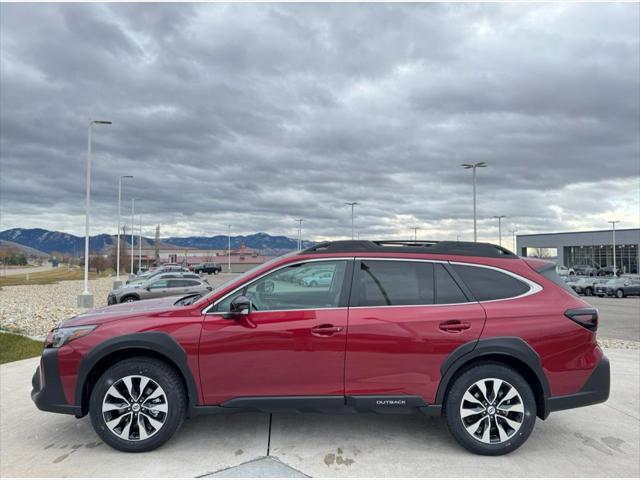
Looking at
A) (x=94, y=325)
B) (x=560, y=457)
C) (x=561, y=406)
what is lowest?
(x=560, y=457)

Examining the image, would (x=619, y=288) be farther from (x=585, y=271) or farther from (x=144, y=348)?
(x=585, y=271)

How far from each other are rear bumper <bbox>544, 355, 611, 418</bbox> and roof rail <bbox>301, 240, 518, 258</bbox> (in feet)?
3.89

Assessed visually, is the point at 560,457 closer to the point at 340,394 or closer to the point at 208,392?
the point at 340,394

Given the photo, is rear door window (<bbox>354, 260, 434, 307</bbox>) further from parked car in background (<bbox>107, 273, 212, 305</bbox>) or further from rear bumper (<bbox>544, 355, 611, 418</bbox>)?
parked car in background (<bbox>107, 273, 212, 305</bbox>)

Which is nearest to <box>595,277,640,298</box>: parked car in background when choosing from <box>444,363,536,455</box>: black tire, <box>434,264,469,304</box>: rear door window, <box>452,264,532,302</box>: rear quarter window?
<box>452,264,532,302</box>: rear quarter window

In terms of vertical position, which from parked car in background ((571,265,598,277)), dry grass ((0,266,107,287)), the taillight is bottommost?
dry grass ((0,266,107,287))

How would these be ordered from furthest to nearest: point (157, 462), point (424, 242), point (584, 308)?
point (424, 242) → point (584, 308) → point (157, 462)

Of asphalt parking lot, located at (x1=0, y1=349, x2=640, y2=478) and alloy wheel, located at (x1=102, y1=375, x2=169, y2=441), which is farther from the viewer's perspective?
alloy wheel, located at (x1=102, y1=375, x2=169, y2=441)

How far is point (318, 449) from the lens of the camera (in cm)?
409

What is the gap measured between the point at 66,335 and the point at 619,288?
113 feet

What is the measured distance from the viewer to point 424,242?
4.59 m

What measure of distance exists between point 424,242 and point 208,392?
7.73ft

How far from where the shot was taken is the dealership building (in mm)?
72000

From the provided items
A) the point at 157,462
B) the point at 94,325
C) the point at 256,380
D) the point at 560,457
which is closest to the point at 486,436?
the point at 560,457
